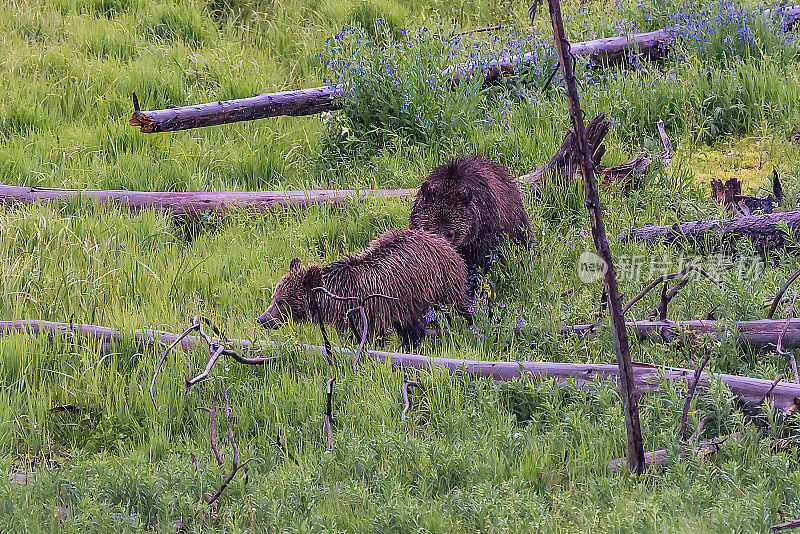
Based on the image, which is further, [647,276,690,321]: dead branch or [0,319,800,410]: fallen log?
[647,276,690,321]: dead branch

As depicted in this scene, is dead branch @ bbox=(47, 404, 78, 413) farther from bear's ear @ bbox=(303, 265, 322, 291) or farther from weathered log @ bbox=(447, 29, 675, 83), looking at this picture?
weathered log @ bbox=(447, 29, 675, 83)

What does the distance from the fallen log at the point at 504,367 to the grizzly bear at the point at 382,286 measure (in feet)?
1.01

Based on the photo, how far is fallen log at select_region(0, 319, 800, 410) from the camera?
338cm

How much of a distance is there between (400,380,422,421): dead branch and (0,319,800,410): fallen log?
127 mm

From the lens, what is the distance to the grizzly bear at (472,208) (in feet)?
15.8

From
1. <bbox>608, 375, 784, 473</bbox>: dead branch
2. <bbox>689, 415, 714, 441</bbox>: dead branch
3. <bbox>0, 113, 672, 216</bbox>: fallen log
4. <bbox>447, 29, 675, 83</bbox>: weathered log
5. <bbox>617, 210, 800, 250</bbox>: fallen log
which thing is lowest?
<bbox>608, 375, 784, 473</bbox>: dead branch

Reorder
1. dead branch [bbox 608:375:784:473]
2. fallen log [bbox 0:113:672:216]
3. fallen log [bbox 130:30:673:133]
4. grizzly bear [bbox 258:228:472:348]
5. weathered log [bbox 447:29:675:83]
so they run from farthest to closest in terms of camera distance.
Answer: weathered log [bbox 447:29:675:83] → fallen log [bbox 130:30:673:133] → fallen log [bbox 0:113:672:216] → grizzly bear [bbox 258:228:472:348] → dead branch [bbox 608:375:784:473]

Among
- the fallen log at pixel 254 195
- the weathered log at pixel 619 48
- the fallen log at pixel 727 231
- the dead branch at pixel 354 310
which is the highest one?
the weathered log at pixel 619 48

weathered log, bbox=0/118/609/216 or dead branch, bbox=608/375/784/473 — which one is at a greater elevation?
weathered log, bbox=0/118/609/216

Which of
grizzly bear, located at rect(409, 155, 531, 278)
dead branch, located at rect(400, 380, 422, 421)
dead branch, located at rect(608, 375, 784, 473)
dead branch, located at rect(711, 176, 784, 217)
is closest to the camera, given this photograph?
dead branch, located at rect(608, 375, 784, 473)

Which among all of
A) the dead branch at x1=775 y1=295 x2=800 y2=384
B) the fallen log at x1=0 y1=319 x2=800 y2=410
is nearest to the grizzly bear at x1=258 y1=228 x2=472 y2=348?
the fallen log at x1=0 y1=319 x2=800 y2=410

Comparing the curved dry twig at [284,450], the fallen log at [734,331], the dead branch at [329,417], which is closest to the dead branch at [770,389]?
the fallen log at [734,331]

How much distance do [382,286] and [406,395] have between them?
32.1 inches

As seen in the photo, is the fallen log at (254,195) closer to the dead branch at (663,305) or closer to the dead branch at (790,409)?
the dead branch at (663,305)
